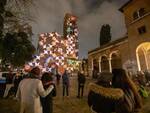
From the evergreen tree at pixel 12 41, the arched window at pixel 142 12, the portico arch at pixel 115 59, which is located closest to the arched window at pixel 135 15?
the arched window at pixel 142 12

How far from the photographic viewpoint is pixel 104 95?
7.93 ft

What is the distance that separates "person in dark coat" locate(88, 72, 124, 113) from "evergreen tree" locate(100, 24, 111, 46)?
1251 inches

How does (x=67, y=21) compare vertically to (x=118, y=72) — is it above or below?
above

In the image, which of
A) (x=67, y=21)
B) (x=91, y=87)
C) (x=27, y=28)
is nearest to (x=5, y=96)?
(x=27, y=28)

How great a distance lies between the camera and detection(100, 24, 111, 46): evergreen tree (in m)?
33.8

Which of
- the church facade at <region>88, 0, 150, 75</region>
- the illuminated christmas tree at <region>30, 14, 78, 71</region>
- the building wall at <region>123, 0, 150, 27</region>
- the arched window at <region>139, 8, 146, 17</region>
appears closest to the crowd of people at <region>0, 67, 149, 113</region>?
the church facade at <region>88, 0, 150, 75</region>

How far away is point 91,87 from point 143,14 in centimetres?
1844

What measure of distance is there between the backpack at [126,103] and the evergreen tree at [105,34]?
31976 millimetres

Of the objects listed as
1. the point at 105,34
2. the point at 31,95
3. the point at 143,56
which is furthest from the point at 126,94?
the point at 105,34

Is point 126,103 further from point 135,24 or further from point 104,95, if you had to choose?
point 135,24

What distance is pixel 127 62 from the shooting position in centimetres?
2038

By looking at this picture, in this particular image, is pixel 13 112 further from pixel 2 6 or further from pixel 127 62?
pixel 127 62

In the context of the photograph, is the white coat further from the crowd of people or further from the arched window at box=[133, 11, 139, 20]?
the arched window at box=[133, 11, 139, 20]

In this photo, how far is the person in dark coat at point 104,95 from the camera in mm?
2327
